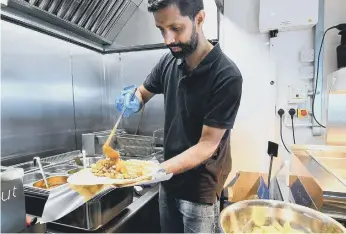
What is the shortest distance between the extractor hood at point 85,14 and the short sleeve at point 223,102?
1.44 metres

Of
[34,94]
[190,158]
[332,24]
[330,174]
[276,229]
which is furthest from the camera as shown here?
[332,24]

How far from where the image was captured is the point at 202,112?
1.25 metres

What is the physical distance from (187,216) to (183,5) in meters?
1.08

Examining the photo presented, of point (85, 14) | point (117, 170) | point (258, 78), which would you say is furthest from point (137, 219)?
point (258, 78)

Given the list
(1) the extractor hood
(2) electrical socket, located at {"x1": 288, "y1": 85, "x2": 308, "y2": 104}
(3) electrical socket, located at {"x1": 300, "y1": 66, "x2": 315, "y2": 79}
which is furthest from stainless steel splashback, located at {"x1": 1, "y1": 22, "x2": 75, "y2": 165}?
(3) electrical socket, located at {"x1": 300, "y1": 66, "x2": 315, "y2": 79}

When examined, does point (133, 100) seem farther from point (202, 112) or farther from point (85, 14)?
point (85, 14)

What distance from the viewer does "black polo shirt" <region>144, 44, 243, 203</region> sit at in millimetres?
1201

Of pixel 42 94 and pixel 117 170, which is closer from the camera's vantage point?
pixel 117 170

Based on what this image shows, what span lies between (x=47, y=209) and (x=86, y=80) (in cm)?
177

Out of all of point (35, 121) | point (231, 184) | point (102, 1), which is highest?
point (102, 1)

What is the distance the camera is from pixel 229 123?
1.21 metres

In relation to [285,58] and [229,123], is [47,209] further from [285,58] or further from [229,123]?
[285,58]

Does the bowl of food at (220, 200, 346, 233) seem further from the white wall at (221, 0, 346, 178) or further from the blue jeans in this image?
the white wall at (221, 0, 346, 178)

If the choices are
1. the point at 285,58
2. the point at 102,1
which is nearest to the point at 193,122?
the point at 102,1
